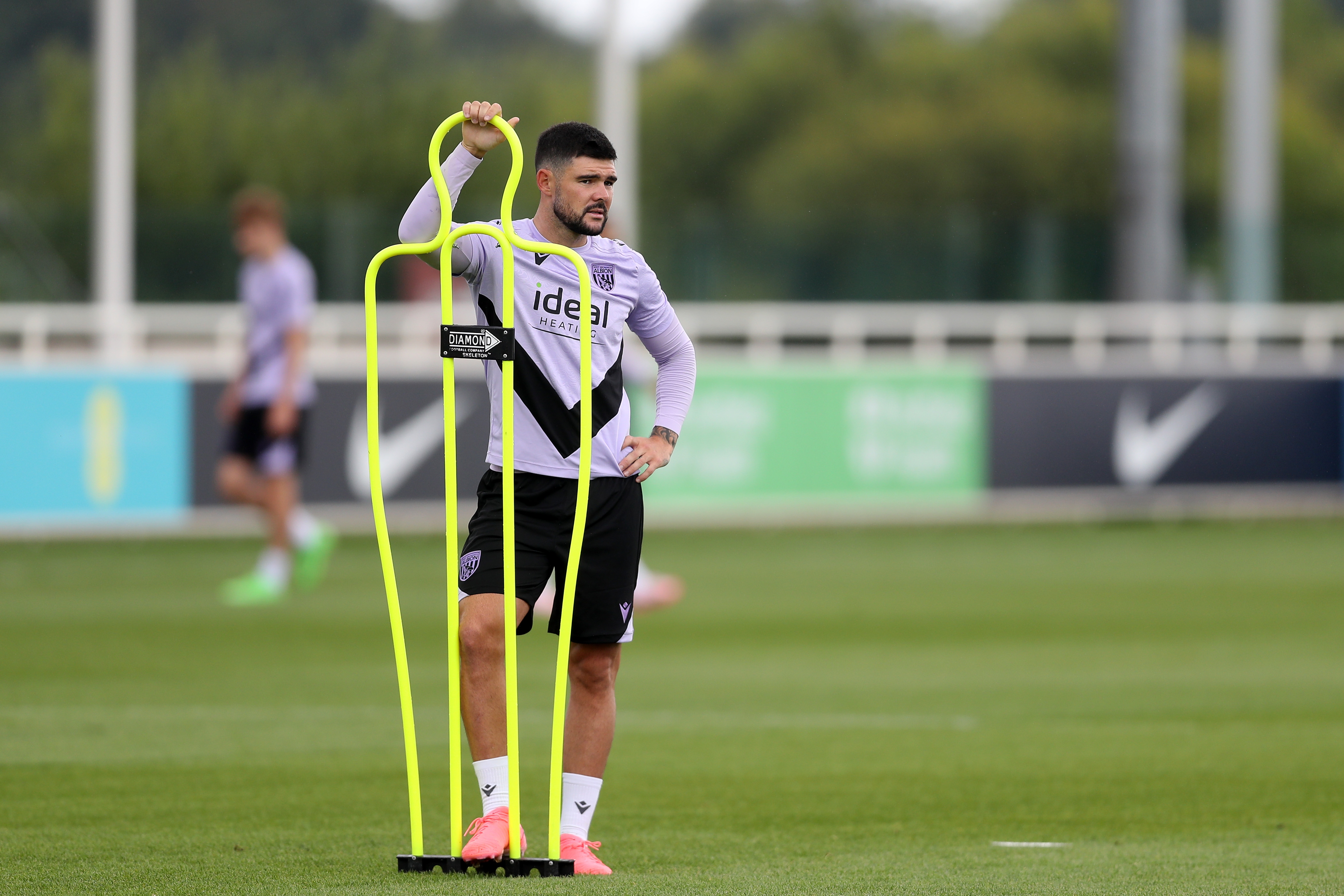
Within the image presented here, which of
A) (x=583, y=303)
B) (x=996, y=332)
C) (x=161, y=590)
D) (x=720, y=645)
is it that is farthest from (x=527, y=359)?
(x=996, y=332)

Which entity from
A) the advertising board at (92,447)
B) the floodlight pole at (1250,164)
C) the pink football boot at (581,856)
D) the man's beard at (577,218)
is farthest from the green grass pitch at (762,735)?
the floodlight pole at (1250,164)

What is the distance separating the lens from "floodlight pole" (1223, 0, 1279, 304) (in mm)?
27484

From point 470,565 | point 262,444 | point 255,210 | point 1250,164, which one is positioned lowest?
point 470,565

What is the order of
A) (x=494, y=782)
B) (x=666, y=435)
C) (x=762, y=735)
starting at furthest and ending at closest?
(x=762, y=735)
(x=666, y=435)
(x=494, y=782)

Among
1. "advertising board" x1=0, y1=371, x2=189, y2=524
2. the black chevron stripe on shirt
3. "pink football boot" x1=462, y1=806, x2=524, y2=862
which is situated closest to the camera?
"pink football boot" x1=462, y1=806, x2=524, y2=862

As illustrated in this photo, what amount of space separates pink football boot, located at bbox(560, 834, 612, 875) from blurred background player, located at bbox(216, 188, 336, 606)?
8111 millimetres

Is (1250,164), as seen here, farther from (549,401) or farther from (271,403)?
(549,401)

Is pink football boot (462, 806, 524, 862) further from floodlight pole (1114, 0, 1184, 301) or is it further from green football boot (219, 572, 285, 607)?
floodlight pole (1114, 0, 1184, 301)

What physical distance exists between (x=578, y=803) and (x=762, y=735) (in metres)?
3.06

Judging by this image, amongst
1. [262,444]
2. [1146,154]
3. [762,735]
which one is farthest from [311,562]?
[1146,154]

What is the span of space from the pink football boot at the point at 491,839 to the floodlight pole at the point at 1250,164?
23.5 meters

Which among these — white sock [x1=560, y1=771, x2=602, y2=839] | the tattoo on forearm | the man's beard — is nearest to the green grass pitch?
white sock [x1=560, y1=771, x2=602, y2=839]

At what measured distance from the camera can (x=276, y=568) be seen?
14.3 meters

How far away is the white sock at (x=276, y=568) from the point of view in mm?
14312
